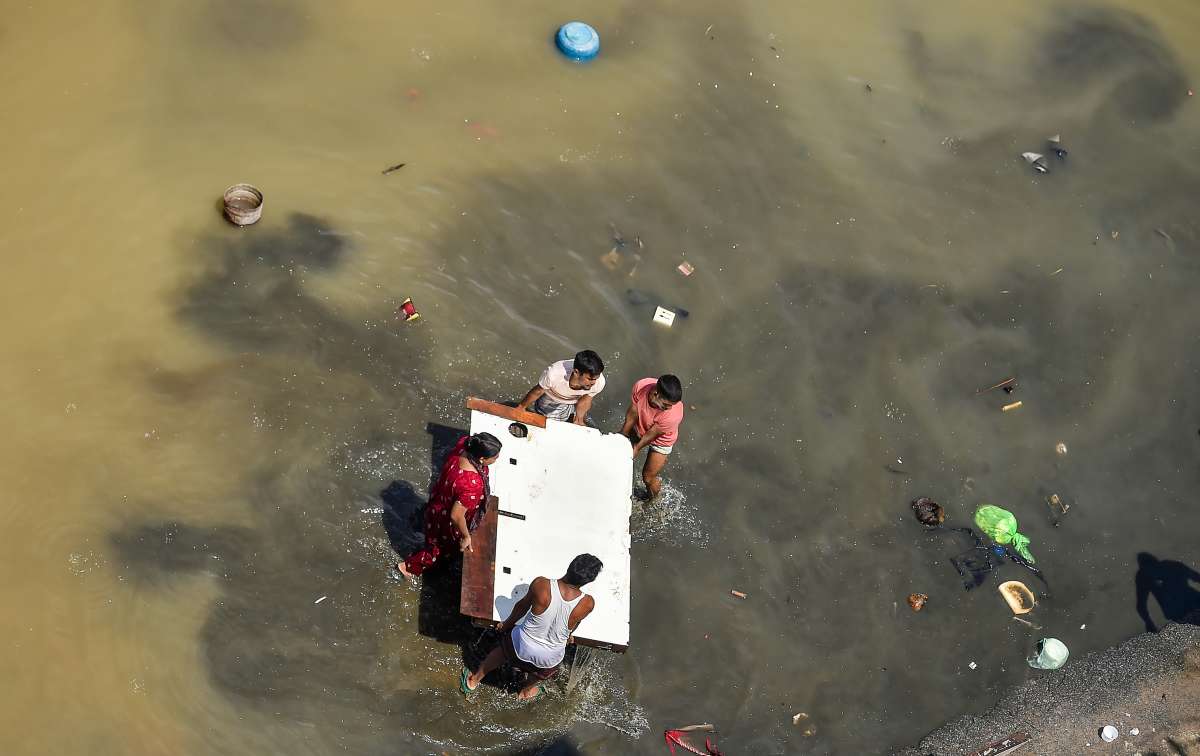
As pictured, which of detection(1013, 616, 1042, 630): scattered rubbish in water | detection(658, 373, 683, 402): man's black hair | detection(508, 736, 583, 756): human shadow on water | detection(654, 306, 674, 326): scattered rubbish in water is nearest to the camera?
detection(508, 736, 583, 756): human shadow on water

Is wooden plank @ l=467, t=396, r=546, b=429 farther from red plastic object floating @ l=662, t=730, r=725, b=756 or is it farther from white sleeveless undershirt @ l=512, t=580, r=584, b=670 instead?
red plastic object floating @ l=662, t=730, r=725, b=756

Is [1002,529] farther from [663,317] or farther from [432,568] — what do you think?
[432,568]

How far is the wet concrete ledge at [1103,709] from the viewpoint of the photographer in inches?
321

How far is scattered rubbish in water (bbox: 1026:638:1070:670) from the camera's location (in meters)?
8.60

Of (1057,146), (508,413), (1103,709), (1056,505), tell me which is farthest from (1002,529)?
(1057,146)

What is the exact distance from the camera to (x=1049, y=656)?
8.59 meters

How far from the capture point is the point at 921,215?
11008 mm

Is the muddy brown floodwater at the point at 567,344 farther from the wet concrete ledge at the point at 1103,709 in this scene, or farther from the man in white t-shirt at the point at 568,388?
the man in white t-shirt at the point at 568,388

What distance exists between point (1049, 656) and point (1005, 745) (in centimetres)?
91

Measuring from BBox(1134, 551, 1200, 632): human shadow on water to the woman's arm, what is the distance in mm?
5901

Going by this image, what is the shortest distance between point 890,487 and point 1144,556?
2.38 m

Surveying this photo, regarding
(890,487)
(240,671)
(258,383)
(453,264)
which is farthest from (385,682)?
(890,487)

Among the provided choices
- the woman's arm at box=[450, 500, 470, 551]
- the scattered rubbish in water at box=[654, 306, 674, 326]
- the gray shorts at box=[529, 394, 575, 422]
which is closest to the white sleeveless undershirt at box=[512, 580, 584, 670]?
the woman's arm at box=[450, 500, 470, 551]

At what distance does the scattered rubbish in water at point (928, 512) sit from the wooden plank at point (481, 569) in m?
3.89
